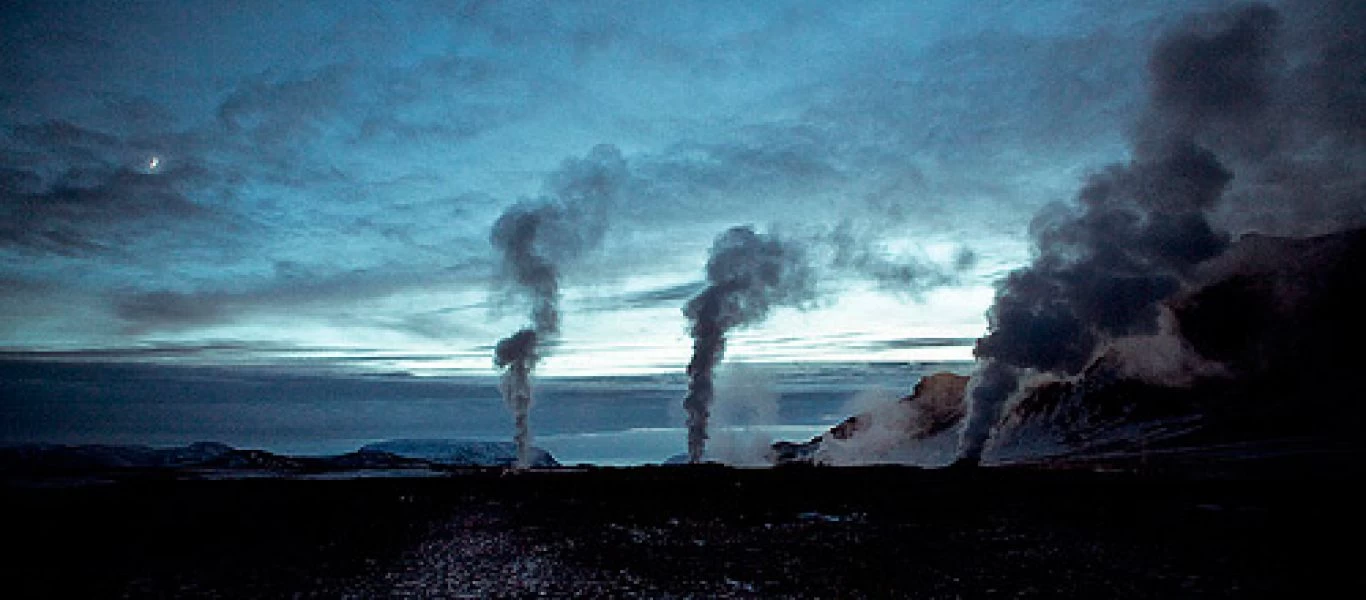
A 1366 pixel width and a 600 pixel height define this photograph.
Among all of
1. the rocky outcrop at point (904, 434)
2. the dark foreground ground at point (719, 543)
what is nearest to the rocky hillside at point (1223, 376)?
the rocky outcrop at point (904, 434)

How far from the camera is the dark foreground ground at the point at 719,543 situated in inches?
588

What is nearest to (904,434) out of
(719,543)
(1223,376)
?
(1223,376)

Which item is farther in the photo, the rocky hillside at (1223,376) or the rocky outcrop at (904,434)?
the rocky outcrop at (904,434)

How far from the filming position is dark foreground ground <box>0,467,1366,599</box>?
14.9 m

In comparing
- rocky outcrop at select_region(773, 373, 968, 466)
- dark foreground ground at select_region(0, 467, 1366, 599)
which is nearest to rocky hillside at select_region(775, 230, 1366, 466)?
rocky outcrop at select_region(773, 373, 968, 466)

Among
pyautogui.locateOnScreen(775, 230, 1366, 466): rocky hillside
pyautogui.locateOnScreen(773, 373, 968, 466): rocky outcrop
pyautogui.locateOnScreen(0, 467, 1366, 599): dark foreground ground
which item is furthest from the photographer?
pyautogui.locateOnScreen(773, 373, 968, 466): rocky outcrop

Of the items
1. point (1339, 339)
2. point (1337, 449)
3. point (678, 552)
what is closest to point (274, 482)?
point (678, 552)

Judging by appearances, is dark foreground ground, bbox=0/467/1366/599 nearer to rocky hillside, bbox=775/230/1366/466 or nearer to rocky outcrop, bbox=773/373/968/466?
rocky hillside, bbox=775/230/1366/466

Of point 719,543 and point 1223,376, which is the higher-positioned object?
point 1223,376

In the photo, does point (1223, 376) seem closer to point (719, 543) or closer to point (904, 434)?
point (904, 434)

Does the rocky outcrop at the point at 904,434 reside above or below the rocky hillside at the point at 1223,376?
below

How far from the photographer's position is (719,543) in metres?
21.2

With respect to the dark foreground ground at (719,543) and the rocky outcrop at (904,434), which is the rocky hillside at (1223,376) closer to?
the rocky outcrop at (904,434)

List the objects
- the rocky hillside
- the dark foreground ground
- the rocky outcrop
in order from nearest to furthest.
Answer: the dark foreground ground < the rocky hillside < the rocky outcrop
